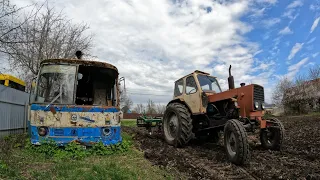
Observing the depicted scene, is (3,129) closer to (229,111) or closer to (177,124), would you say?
(177,124)

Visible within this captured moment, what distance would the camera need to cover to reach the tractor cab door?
8.60 meters

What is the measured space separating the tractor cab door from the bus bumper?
108 inches

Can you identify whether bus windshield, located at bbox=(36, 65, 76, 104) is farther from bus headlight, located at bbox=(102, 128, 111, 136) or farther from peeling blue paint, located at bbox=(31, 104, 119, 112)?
bus headlight, located at bbox=(102, 128, 111, 136)

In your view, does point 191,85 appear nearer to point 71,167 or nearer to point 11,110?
point 71,167

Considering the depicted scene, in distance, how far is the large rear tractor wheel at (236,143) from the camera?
604 centimetres

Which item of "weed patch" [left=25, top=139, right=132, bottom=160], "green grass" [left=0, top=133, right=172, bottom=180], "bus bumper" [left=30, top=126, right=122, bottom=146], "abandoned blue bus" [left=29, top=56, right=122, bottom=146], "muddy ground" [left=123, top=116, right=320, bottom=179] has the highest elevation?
"abandoned blue bus" [left=29, top=56, right=122, bottom=146]

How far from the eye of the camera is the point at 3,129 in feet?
29.9

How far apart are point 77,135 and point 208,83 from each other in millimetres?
4483

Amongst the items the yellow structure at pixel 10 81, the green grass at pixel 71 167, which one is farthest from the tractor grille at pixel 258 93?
the yellow structure at pixel 10 81

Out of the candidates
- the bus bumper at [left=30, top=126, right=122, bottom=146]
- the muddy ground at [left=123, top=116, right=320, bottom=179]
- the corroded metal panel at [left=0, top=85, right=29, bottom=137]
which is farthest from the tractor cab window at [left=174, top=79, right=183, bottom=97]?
the corroded metal panel at [left=0, top=85, right=29, bottom=137]

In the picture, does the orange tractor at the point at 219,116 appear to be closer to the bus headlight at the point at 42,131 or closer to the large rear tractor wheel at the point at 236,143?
the large rear tractor wheel at the point at 236,143

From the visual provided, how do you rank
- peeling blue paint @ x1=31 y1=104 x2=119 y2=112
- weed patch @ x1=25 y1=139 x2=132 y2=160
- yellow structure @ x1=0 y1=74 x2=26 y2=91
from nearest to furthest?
weed patch @ x1=25 y1=139 x2=132 y2=160 → peeling blue paint @ x1=31 y1=104 x2=119 y2=112 → yellow structure @ x1=0 y1=74 x2=26 y2=91

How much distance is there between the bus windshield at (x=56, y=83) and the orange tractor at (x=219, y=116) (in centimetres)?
343

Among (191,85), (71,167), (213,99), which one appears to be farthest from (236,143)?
(71,167)
